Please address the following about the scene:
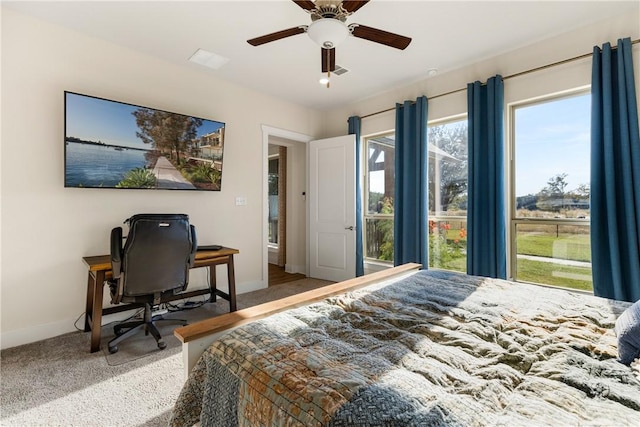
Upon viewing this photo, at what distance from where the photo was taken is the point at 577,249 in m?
2.81

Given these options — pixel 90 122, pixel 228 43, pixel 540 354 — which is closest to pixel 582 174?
pixel 540 354

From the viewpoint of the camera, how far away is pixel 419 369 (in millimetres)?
974

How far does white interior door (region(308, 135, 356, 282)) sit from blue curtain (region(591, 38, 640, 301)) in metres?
2.61

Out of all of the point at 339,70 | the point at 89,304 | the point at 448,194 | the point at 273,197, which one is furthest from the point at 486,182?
the point at 273,197

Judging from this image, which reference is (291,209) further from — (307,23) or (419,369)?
(419,369)

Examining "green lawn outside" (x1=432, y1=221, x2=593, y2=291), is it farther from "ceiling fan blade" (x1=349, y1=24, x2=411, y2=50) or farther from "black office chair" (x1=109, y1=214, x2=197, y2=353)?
"black office chair" (x1=109, y1=214, x2=197, y2=353)

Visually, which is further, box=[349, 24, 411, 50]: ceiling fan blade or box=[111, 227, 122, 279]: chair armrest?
box=[111, 227, 122, 279]: chair armrest

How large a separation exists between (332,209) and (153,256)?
9.01 feet

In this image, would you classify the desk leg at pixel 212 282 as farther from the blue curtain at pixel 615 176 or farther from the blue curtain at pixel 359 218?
the blue curtain at pixel 615 176

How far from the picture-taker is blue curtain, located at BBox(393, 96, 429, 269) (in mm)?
3664

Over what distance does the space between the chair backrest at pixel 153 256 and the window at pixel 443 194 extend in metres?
2.79

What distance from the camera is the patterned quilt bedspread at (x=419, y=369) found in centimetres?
78

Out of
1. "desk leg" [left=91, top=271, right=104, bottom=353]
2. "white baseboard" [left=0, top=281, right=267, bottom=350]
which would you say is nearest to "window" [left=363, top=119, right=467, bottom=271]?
"desk leg" [left=91, top=271, right=104, bottom=353]

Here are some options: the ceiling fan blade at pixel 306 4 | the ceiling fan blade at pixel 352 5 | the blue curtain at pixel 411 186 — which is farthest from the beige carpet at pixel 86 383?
the blue curtain at pixel 411 186
